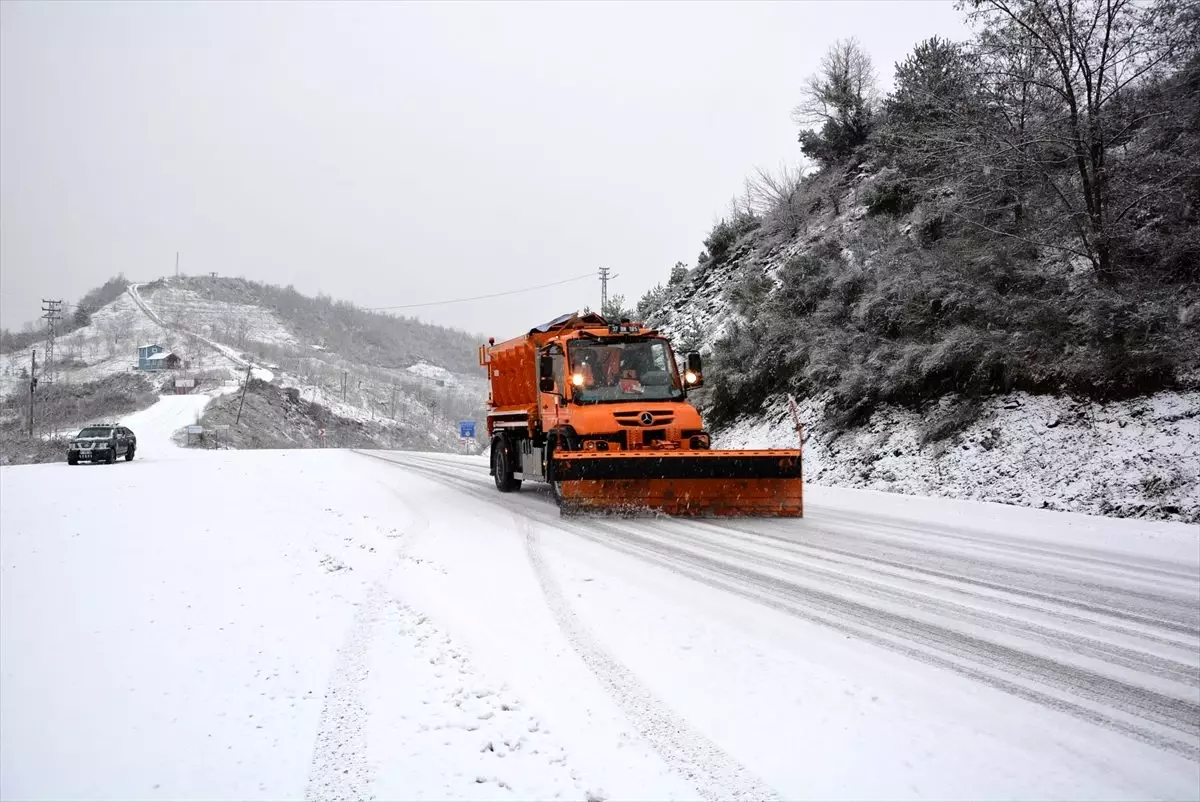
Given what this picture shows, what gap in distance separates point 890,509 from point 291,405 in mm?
80615

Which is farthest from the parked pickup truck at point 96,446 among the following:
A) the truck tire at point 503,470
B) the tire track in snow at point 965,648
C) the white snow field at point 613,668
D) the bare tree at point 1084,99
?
the bare tree at point 1084,99

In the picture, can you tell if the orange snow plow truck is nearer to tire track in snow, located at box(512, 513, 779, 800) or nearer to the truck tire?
the truck tire

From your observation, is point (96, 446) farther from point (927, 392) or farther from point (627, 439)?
point (927, 392)

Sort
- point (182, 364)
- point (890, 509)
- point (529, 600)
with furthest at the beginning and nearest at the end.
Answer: point (182, 364)
point (890, 509)
point (529, 600)

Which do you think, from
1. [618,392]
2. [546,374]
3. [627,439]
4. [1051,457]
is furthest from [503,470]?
[1051,457]

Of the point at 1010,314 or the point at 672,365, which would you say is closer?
the point at 672,365

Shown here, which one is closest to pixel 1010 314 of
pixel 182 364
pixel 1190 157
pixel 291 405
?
pixel 1190 157

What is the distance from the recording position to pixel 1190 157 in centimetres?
1102

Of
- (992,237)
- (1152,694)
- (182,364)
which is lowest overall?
(1152,694)

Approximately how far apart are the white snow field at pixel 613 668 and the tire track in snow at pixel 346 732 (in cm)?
2

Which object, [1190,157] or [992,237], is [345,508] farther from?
[1190,157]

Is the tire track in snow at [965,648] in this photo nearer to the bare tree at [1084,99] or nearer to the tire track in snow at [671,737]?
the tire track in snow at [671,737]

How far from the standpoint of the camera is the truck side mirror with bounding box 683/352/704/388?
35.9ft

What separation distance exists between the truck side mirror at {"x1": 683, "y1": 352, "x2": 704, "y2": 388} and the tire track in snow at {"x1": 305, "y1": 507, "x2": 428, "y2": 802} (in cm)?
706
